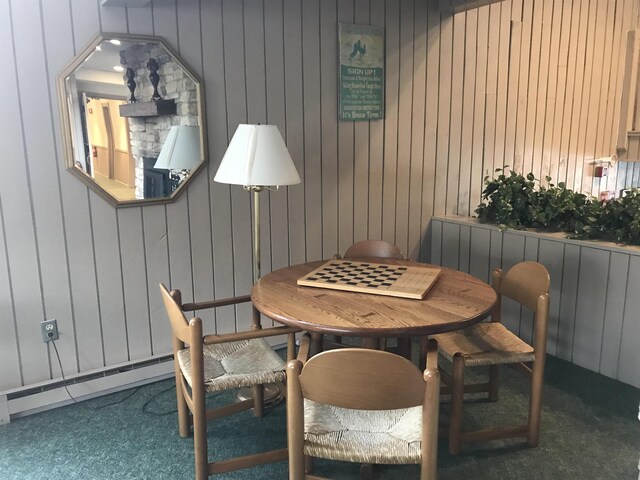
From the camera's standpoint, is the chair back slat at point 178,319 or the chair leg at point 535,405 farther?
the chair leg at point 535,405

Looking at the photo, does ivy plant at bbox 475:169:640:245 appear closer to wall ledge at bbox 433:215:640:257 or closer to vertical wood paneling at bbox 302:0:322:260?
wall ledge at bbox 433:215:640:257

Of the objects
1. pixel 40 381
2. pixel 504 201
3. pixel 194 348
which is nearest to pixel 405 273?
pixel 194 348

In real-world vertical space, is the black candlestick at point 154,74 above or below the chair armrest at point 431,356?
above

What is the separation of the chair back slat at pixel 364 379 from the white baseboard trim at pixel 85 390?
1.67 metres

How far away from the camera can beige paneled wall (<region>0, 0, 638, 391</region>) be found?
2.51 meters

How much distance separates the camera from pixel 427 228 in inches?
157

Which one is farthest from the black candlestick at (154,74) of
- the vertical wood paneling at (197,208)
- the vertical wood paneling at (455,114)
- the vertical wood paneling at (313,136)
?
the vertical wood paneling at (455,114)

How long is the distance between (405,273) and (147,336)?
1.49 m

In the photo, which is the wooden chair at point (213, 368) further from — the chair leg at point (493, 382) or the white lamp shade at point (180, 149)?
the chair leg at point (493, 382)

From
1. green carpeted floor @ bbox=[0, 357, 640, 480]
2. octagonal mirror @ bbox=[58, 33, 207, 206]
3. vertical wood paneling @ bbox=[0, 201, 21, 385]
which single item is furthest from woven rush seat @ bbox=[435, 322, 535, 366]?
vertical wood paneling @ bbox=[0, 201, 21, 385]

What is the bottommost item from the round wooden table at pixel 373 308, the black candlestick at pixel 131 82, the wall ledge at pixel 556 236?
the round wooden table at pixel 373 308

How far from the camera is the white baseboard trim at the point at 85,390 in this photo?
8.52ft

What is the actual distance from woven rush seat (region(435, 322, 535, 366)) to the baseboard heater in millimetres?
1594

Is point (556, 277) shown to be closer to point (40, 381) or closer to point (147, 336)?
point (147, 336)
